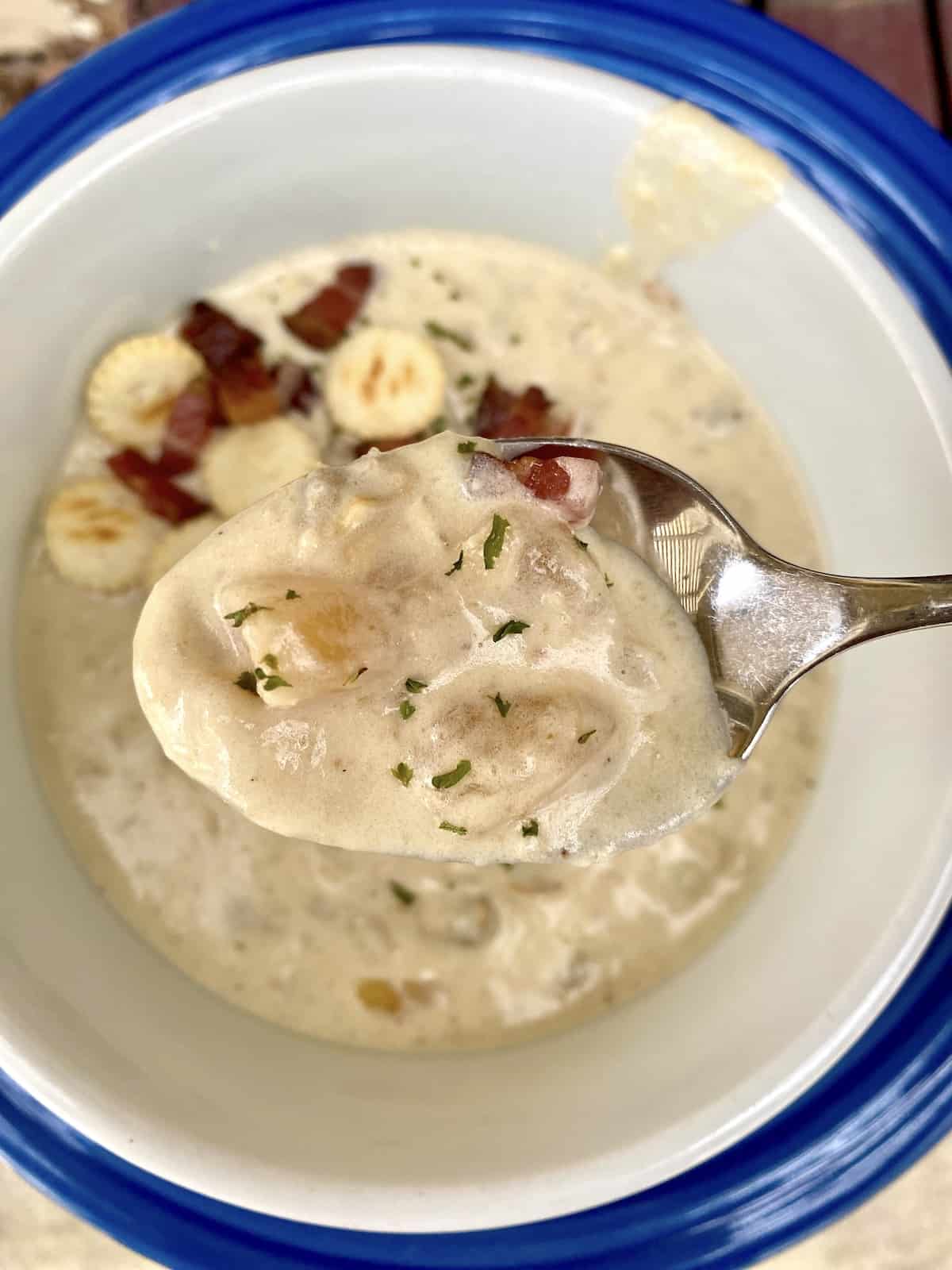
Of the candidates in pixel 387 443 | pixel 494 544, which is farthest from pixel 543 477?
pixel 387 443

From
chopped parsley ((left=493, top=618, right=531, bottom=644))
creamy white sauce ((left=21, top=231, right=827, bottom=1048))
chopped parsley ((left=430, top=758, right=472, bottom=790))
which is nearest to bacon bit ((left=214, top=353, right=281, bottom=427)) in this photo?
creamy white sauce ((left=21, top=231, right=827, bottom=1048))

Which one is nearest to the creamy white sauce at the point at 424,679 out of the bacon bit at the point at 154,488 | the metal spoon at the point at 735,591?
the metal spoon at the point at 735,591

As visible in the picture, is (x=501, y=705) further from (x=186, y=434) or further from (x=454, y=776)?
(x=186, y=434)

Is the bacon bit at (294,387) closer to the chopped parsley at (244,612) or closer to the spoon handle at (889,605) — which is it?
the chopped parsley at (244,612)

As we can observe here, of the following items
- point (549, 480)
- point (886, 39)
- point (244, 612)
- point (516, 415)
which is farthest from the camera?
point (886, 39)

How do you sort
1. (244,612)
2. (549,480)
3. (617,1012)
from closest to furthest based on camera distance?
(244,612) → (549,480) → (617,1012)

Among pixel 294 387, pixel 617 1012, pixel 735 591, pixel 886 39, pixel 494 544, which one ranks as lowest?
pixel 617 1012

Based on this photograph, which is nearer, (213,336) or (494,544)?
(494,544)

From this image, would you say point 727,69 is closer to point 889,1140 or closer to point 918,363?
point 918,363
